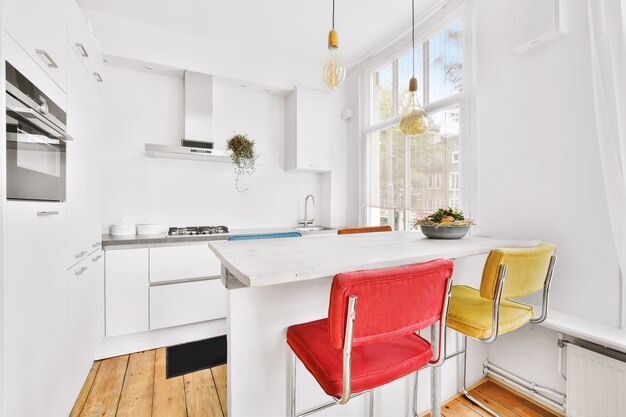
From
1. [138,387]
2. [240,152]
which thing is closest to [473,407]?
[138,387]

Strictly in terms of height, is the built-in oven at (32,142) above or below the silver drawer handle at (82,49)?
below

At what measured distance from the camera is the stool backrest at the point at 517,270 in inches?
47.4

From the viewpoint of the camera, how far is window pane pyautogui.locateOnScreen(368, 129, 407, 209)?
3.04m

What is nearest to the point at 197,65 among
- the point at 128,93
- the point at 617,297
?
the point at 128,93

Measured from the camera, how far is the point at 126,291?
238 centimetres

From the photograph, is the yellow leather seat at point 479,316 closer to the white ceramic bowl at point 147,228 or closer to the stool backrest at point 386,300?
the stool backrest at point 386,300

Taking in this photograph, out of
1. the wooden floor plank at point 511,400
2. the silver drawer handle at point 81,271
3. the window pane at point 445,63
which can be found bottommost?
the wooden floor plank at point 511,400

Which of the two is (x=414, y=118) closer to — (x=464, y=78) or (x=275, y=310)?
(x=464, y=78)

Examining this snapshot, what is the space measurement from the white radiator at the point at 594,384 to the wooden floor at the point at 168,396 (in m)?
0.25

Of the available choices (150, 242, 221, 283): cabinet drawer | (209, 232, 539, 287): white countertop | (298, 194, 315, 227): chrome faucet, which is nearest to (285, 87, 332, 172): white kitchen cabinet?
(298, 194, 315, 227): chrome faucet

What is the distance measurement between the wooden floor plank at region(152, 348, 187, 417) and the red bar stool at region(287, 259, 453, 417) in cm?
122

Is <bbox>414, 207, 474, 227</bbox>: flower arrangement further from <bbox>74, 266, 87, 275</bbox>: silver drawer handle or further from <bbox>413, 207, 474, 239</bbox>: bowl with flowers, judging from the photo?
<bbox>74, 266, 87, 275</bbox>: silver drawer handle

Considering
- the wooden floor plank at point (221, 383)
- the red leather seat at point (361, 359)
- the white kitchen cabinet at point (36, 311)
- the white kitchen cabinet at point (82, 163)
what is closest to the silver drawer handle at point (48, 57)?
the white kitchen cabinet at point (82, 163)

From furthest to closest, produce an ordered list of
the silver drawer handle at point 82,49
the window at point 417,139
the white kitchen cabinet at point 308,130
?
the white kitchen cabinet at point 308,130 → the window at point 417,139 → the silver drawer handle at point 82,49
